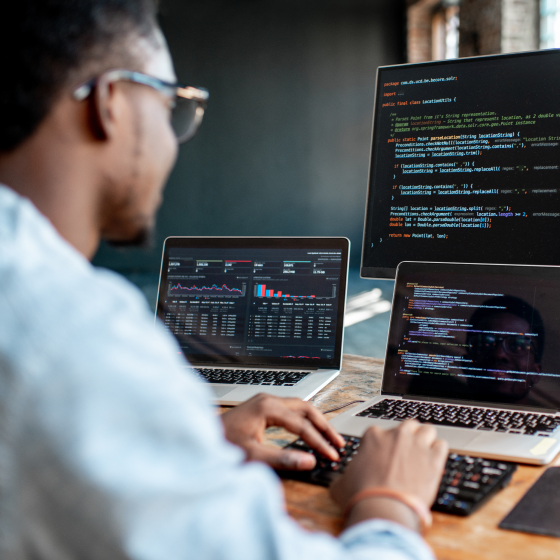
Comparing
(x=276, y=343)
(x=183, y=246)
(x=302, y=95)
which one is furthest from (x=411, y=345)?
(x=302, y=95)

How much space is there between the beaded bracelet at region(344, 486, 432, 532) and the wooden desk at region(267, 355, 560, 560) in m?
0.04

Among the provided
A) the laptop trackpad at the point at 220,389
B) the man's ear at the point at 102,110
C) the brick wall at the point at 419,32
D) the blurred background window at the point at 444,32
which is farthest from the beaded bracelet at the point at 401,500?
the brick wall at the point at 419,32

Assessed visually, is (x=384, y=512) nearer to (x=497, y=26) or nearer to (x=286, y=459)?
(x=286, y=459)

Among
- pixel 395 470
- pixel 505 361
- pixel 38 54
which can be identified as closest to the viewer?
pixel 38 54

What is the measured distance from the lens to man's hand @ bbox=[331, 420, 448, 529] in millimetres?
550

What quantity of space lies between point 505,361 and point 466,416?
0.15m

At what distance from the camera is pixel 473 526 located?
61 cm

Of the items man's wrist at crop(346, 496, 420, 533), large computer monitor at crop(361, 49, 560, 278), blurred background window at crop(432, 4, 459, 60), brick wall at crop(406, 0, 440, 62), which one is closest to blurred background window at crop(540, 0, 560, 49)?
blurred background window at crop(432, 4, 459, 60)

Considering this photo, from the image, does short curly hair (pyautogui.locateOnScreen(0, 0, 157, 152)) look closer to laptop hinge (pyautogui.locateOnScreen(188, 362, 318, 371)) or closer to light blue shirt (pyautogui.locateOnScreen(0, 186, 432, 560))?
light blue shirt (pyautogui.locateOnScreen(0, 186, 432, 560))

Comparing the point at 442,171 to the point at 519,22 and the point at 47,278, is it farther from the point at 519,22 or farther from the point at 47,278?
the point at 519,22

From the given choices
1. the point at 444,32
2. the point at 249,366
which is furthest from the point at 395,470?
the point at 444,32

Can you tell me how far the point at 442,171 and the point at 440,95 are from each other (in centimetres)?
17

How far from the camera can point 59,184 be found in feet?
1.64

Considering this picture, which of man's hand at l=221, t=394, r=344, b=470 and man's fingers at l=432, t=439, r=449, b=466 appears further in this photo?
man's hand at l=221, t=394, r=344, b=470
